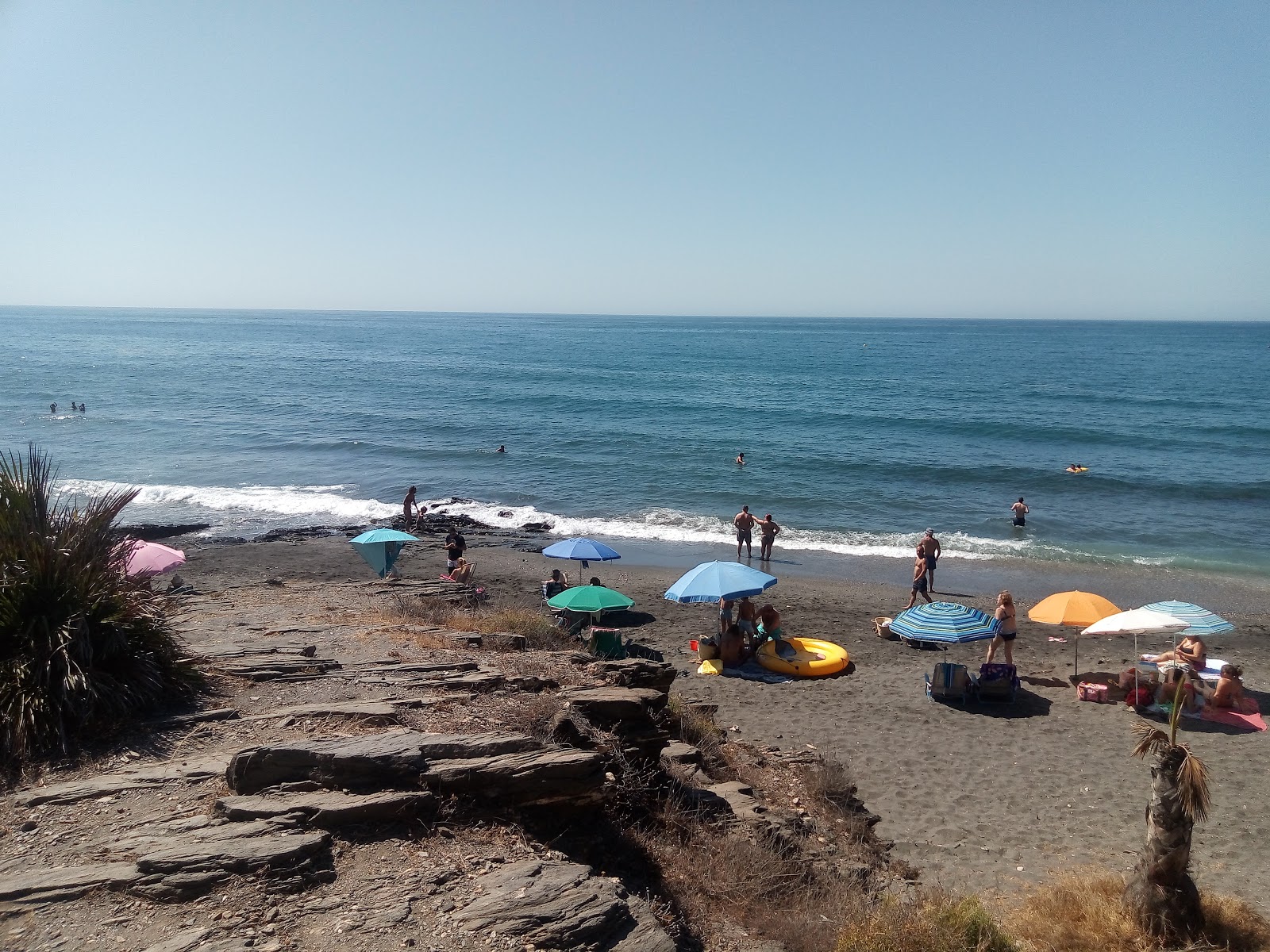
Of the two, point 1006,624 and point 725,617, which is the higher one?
point 1006,624

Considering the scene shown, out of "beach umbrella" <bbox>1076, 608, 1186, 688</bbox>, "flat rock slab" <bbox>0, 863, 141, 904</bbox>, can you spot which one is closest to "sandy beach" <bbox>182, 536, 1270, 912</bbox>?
"beach umbrella" <bbox>1076, 608, 1186, 688</bbox>

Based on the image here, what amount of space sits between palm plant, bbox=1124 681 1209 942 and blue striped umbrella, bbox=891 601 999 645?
587 cm

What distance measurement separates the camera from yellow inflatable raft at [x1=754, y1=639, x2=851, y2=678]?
44.1 feet

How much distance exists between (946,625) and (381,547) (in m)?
11.3

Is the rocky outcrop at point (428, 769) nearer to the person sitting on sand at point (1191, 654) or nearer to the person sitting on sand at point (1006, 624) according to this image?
the person sitting on sand at point (1006, 624)

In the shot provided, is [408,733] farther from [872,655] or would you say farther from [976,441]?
[976,441]

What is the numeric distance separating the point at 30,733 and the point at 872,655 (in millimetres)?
12389

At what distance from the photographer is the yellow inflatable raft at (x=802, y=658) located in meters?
13.4

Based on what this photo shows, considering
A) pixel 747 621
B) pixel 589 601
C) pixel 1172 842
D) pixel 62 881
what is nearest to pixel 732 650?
pixel 747 621

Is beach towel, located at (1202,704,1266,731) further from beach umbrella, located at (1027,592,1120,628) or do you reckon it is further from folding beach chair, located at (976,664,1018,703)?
folding beach chair, located at (976,664,1018,703)

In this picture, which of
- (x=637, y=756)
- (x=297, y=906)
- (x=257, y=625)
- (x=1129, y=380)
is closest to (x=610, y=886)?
(x=297, y=906)

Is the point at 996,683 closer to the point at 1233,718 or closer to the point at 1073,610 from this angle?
the point at 1073,610

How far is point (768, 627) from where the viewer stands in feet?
47.1

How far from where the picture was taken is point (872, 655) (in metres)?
14.7
